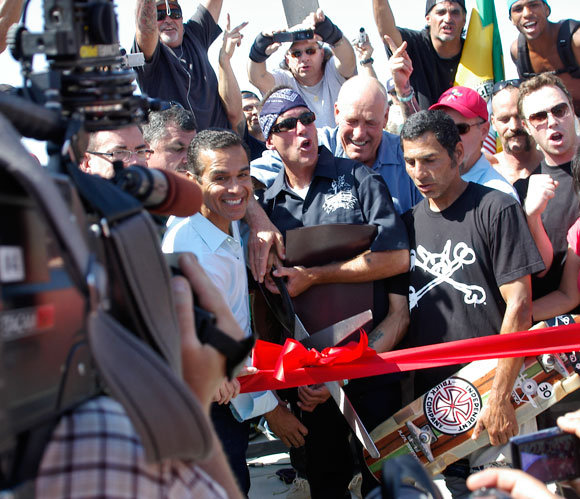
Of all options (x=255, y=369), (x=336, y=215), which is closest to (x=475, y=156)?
(x=336, y=215)

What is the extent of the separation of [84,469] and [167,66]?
420cm

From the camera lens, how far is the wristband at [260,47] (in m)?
5.45

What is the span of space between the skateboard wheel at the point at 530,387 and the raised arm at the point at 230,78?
3184 millimetres

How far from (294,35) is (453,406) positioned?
11.3ft

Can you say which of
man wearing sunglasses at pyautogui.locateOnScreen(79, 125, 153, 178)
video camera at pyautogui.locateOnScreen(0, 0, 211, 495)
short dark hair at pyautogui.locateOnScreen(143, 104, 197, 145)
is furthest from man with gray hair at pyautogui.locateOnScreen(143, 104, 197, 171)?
video camera at pyautogui.locateOnScreen(0, 0, 211, 495)

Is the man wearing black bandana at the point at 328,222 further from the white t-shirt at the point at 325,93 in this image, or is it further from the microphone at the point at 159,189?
the microphone at the point at 159,189

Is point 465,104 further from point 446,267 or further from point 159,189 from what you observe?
point 159,189

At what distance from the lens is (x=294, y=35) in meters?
5.27

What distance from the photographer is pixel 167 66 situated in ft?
15.5

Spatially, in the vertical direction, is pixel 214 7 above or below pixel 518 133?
above

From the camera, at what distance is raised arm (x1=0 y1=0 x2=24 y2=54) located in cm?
348

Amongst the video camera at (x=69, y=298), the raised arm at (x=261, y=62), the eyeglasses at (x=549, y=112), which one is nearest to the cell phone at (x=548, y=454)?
the video camera at (x=69, y=298)

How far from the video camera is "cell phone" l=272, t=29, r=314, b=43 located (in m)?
4.29

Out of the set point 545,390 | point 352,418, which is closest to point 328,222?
point 352,418
